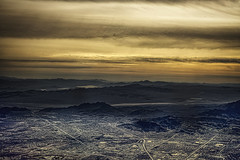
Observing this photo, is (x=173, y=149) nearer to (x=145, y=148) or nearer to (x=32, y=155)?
(x=145, y=148)

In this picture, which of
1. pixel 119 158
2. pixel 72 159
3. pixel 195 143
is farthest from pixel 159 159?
pixel 195 143

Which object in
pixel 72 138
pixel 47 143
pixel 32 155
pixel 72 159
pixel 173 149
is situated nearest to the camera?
pixel 72 159

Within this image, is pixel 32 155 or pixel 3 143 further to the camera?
pixel 3 143

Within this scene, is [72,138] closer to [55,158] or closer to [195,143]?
[55,158]

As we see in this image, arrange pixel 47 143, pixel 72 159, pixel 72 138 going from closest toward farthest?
pixel 72 159, pixel 47 143, pixel 72 138

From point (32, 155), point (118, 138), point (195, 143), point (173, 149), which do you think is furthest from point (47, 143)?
point (195, 143)

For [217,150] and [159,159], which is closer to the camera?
[159,159]

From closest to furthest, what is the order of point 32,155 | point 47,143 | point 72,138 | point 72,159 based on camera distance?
1. point 72,159
2. point 32,155
3. point 47,143
4. point 72,138

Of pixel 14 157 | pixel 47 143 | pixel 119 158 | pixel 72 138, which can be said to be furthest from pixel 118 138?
pixel 14 157

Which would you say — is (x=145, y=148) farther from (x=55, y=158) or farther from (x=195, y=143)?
(x=55, y=158)
